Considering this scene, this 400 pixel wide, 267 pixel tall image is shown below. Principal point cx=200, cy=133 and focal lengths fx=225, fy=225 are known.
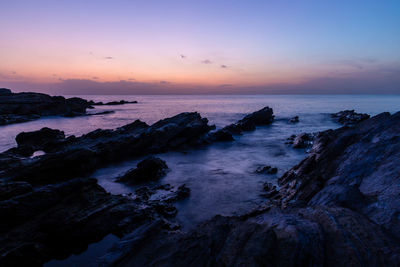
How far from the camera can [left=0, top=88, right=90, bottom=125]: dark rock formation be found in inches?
2539

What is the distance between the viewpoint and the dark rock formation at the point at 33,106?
212 feet

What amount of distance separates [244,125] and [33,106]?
65.0 meters

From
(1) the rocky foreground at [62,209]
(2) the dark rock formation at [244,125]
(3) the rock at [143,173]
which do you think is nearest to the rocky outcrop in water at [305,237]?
(1) the rocky foreground at [62,209]

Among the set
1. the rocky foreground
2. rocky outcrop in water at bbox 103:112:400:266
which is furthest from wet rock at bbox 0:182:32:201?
rocky outcrop in water at bbox 103:112:400:266

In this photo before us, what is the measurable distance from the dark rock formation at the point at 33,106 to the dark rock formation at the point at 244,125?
5201 cm

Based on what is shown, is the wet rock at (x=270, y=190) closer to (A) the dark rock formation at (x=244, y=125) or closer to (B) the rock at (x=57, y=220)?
(B) the rock at (x=57, y=220)

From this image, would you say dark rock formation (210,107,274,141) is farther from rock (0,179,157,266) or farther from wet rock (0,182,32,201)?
wet rock (0,182,32,201)

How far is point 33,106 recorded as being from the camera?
2736 inches

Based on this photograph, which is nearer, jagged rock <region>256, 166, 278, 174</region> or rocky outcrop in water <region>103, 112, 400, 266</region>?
rocky outcrop in water <region>103, 112, 400, 266</region>

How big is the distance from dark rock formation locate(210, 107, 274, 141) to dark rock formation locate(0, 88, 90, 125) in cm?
5201

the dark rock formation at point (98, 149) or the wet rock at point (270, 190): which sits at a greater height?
the dark rock formation at point (98, 149)

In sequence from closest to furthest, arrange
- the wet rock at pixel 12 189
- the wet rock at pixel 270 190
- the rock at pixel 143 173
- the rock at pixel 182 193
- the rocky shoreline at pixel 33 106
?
1. the wet rock at pixel 12 189
2. the wet rock at pixel 270 190
3. the rock at pixel 182 193
4. the rock at pixel 143 173
5. the rocky shoreline at pixel 33 106

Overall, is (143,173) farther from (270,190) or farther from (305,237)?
(305,237)

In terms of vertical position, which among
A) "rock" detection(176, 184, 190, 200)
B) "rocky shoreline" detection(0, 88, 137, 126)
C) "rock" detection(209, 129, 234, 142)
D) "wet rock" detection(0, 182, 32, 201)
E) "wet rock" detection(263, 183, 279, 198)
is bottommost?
"rock" detection(176, 184, 190, 200)
